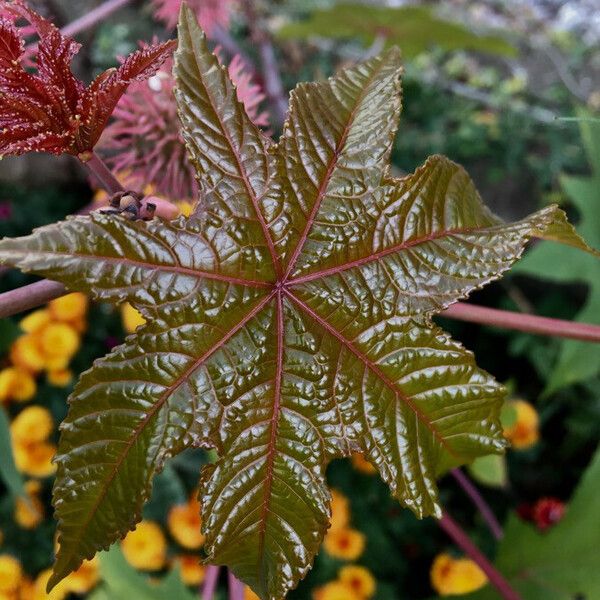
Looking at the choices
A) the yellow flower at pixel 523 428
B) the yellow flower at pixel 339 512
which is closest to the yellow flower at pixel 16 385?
the yellow flower at pixel 339 512

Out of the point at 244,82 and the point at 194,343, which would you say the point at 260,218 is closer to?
the point at 194,343

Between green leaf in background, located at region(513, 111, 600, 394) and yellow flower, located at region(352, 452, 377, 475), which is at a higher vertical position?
green leaf in background, located at region(513, 111, 600, 394)

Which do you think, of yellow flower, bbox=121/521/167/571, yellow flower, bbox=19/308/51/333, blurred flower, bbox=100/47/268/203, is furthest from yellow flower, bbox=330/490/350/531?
blurred flower, bbox=100/47/268/203

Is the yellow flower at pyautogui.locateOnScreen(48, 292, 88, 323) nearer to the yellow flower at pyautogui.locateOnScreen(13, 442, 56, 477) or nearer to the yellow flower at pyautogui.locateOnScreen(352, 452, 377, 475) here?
the yellow flower at pyautogui.locateOnScreen(13, 442, 56, 477)

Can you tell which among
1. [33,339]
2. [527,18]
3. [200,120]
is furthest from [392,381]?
[527,18]

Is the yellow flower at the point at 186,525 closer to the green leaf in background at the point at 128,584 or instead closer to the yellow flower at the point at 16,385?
the green leaf in background at the point at 128,584
